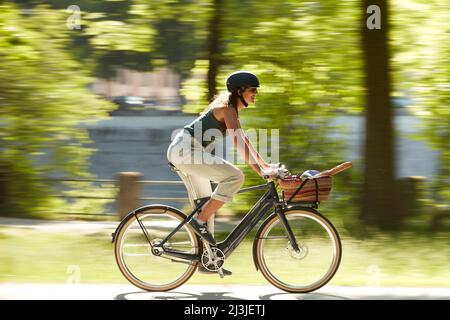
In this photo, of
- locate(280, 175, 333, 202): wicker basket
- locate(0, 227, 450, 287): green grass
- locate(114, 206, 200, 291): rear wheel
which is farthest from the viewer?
locate(0, 227, 450, 287): green grass

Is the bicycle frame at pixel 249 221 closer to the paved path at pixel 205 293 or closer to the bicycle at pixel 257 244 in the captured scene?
the bicycle at pixel 257 244

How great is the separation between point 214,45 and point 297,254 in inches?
225

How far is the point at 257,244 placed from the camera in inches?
260

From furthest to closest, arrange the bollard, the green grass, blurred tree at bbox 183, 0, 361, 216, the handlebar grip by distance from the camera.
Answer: the bollard, blurred tree at bbox 183, 0, 361, 216, the green grass, the handlebar grip

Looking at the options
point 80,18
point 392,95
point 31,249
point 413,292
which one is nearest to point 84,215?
point 80,18

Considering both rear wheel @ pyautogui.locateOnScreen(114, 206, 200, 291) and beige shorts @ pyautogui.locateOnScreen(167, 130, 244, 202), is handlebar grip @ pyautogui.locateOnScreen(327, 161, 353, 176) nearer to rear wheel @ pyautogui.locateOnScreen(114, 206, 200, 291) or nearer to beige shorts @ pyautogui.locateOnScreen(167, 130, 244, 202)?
beige shorts @ pyautogui.locateOnScreen(167, 130, 244, 202)

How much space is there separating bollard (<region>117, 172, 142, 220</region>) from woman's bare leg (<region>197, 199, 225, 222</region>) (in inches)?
231

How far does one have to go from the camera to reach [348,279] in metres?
7.51

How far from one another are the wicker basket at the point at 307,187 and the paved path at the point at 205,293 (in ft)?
2.53

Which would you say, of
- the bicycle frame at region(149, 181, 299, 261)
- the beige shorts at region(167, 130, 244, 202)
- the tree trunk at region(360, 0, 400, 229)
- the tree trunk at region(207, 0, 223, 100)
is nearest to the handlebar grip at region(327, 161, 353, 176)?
the bicycle frame at region(149, 181, 299, 261)

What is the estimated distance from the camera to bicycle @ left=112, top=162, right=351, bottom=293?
21.6 ft

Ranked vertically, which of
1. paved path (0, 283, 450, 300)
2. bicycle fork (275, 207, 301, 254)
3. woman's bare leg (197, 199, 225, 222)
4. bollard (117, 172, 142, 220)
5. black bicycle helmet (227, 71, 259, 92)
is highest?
black bicycle helmet (227, 71, 259, 92)

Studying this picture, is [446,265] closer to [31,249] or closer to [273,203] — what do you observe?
[273,203]
